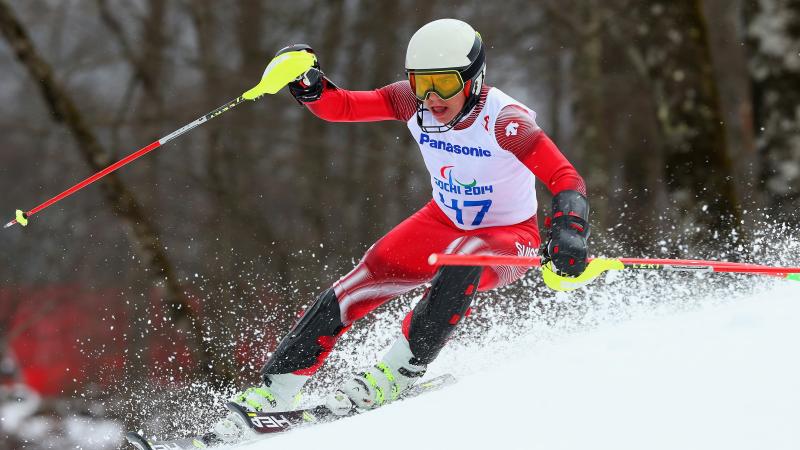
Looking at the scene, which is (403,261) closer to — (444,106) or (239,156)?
(444,106)

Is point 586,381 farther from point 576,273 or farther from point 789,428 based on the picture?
point 789,428

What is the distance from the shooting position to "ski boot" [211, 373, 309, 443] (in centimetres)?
420

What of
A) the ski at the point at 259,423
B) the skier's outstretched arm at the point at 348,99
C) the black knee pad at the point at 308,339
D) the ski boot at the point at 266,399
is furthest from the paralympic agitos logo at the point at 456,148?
the ski boot at the point at 266,399

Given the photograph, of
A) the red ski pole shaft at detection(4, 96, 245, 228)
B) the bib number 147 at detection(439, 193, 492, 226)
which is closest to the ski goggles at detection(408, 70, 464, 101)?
the bib number 147 at detection(439, 193, 492, 226)

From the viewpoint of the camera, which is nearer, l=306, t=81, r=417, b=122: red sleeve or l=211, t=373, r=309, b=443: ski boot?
l=211, t=373, r=309, b=443: ski boot

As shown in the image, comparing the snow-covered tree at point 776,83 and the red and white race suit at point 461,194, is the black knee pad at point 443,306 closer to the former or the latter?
the red and white race suit at point 461,194

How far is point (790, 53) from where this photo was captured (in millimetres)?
8281

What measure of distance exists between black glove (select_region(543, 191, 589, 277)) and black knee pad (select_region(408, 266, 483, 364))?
0.40 meters

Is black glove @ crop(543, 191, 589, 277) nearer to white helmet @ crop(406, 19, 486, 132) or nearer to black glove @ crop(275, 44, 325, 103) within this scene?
white helmet @ crop(406, 19, 486, 132)

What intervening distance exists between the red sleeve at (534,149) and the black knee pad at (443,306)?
465 millimetres

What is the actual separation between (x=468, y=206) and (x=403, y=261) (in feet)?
1.27

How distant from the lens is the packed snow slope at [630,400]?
2.68 m

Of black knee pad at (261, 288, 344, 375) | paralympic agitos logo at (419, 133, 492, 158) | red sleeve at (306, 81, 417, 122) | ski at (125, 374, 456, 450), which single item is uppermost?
red sleeve at (306, 81, 417, 122)

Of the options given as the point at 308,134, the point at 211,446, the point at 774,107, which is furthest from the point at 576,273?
the point at 308,134
